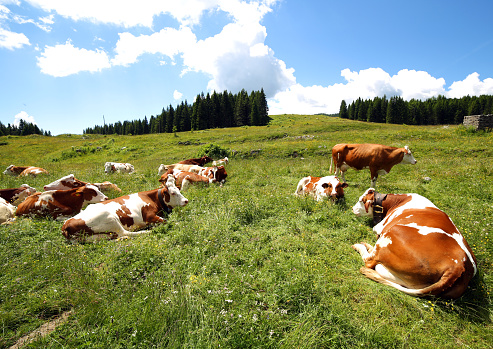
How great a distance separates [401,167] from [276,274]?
11470mm

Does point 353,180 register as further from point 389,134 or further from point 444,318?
point 389,134

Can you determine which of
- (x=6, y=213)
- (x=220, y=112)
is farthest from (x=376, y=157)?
(x=220, y=112)

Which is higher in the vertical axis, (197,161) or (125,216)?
(197,161)

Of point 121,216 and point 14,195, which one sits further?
point 14,195

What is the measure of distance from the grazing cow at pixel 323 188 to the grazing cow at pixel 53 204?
295 inches

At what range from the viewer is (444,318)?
300cm

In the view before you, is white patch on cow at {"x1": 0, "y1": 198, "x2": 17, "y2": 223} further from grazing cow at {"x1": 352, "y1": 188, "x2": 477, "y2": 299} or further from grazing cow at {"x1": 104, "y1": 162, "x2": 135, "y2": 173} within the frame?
grazing cow at {"x1": 352, "y1": 188, "x2": 477, "y2": 299}

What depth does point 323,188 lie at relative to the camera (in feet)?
25.3

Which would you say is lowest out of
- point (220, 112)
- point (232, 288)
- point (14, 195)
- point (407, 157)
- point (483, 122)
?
point (232, 288)

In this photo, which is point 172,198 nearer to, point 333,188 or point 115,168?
point 333,188

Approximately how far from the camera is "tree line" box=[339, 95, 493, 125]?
81500mm

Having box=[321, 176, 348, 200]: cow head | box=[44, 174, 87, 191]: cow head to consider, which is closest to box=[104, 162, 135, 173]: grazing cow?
box=[44, 174, 87, 191]: cow head

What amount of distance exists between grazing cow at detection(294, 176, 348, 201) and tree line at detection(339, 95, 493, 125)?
295ft

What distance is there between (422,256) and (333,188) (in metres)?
4.01
